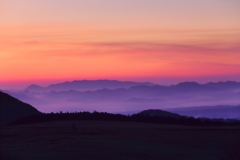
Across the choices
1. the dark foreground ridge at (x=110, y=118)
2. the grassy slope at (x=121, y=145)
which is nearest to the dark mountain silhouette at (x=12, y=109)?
the dark foreground ridge at (x=110, y=118)

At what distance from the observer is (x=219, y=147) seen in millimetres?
23766

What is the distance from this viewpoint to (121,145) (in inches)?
870

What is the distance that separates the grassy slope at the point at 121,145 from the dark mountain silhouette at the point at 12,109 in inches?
780

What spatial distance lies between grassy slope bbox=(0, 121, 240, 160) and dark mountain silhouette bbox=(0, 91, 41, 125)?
1980cm

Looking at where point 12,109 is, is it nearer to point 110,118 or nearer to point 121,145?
point 110,118

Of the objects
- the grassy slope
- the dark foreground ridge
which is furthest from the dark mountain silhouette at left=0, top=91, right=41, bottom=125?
the grassy slope

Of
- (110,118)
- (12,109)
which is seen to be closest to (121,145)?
(110,118)

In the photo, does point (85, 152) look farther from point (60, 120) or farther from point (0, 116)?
point (0, 116)

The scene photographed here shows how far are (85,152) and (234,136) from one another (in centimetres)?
1157

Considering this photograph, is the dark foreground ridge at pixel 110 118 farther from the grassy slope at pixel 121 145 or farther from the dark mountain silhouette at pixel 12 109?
the grassy slope at pixel 121 145

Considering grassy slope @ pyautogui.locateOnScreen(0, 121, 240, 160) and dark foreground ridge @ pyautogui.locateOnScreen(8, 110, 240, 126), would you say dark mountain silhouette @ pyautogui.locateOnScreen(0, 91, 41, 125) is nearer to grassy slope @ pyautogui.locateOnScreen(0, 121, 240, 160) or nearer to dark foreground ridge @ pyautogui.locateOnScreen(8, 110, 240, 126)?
dark foreground ridge @ pyautogui.locateOnScreen(8, 110, 240, 126)

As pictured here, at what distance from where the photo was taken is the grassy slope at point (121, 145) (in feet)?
64.1

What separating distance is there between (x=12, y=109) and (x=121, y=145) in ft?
99.7

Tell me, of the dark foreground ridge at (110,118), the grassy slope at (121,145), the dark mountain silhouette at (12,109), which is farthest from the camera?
the dark mountain silhouette at (12,109)
